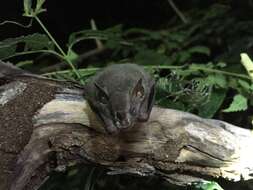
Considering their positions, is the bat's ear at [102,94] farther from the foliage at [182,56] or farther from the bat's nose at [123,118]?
the foliage at [182,56]

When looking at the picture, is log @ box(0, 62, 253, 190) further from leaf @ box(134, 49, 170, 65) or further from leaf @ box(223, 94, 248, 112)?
leaf @ box(134, 49, 170, 65)

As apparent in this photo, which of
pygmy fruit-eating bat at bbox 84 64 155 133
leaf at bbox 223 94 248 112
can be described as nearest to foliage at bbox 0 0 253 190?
leaf at bbox 223 94 248 112

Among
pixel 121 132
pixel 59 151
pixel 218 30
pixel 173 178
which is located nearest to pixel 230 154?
pixel 173 178

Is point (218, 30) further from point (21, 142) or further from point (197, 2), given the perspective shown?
point (21, 142)

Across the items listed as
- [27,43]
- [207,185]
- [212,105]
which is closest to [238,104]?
[212,105]

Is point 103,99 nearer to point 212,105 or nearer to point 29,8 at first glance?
point 29,8

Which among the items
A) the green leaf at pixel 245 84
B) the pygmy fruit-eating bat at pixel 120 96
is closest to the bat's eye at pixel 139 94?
the pygmy fruit-eating bat at pixel 120 96
